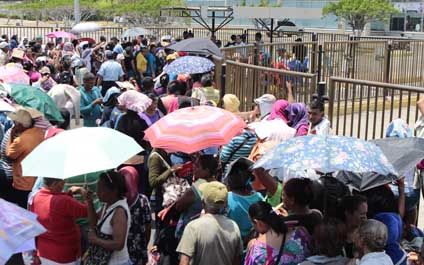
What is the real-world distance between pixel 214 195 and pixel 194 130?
127 centimetres

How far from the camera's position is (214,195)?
476 centimetres

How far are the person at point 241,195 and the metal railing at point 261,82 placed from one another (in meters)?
2.82

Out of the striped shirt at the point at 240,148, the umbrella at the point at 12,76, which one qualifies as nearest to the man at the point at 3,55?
the umbrella at the point at 12,76

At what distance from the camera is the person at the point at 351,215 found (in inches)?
184

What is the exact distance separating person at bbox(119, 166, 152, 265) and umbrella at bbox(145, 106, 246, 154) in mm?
646

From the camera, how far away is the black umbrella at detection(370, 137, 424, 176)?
497cm

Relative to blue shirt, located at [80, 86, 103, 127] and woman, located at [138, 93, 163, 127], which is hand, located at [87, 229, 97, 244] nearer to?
woman, located at [138, 93, 163, 127]

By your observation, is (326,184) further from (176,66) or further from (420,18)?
(420,18)

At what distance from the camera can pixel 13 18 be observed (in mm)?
76938

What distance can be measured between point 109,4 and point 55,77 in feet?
186

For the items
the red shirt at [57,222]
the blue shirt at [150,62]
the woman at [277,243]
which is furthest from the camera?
the blue shirt at [150,62]

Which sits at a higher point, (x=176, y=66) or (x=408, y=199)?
(x=176, y=66)

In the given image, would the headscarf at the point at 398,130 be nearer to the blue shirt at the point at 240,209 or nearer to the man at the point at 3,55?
the blue shirt at the point at 240,209

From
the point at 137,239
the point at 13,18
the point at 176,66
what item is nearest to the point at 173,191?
the point at 137,239
